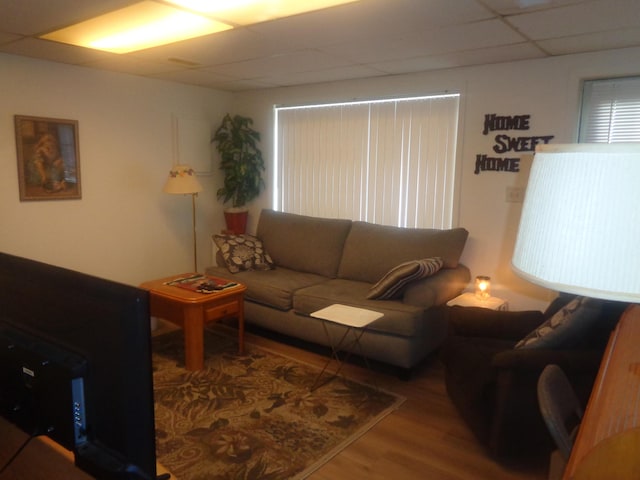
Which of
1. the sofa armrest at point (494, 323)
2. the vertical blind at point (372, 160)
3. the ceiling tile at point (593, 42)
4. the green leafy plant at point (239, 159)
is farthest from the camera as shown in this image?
the green leafy plant at point (239, 159)

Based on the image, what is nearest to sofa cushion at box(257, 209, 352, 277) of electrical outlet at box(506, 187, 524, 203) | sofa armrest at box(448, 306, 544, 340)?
electrical outlet at box(506, 187, 524, 203)

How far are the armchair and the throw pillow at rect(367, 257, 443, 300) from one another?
0.73 m

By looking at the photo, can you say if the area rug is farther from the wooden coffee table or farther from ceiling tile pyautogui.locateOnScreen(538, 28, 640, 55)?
ceiling tile pyautogui.locateOnScreen(538, 28, 640, 55)

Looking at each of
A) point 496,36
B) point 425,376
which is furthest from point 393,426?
point 496,36

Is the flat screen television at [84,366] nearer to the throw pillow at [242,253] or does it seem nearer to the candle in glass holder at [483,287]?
the candle in glass holder at [483,287]

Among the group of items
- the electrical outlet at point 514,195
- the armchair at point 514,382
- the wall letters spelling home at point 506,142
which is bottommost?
the armchair at point 514,382

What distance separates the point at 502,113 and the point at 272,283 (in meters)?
2.30

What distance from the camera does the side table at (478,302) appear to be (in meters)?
3.39

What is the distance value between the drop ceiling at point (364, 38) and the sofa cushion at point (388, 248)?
1.35m

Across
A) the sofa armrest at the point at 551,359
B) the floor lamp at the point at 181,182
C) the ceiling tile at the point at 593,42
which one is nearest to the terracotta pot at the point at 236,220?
the floor lamp at the point at 181,182

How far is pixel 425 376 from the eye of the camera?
344 cm

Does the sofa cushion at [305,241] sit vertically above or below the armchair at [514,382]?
above

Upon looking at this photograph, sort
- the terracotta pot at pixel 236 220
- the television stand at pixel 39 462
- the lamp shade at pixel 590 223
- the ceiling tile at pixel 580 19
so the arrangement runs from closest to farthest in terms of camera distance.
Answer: the lamp shade at pixel 590 223
the television stand at pixel 39 462
the ceiling tile at pixel 580 19
the terracotta pot at pixel 236 220

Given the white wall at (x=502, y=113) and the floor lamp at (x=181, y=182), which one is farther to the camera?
the floor lamp at (x=181, y=182)
